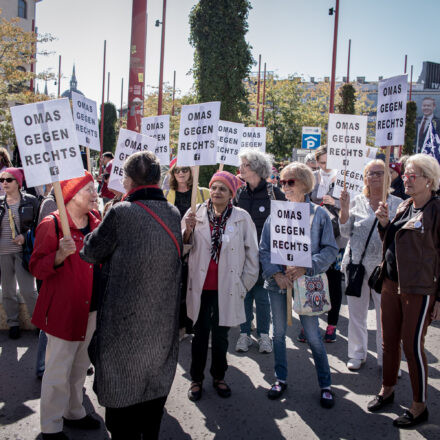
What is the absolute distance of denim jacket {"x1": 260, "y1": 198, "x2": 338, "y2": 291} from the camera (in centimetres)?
415

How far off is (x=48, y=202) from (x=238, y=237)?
2064 mm

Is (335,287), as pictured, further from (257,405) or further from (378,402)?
(257,405)

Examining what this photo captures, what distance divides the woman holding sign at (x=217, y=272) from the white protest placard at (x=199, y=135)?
426 millimetres

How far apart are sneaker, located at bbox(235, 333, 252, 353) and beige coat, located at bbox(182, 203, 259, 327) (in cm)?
133

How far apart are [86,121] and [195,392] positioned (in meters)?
4.24

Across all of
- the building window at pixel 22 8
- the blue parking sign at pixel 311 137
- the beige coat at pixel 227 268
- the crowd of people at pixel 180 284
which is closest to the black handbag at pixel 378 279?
the crowd of people at pixel 180 284

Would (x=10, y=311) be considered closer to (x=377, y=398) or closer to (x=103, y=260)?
(x=103, y=260)

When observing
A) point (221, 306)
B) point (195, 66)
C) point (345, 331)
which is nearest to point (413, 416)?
point (221, 306)

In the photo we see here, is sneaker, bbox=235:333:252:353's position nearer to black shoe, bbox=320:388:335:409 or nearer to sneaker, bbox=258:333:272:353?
sneaker, bbox=258:333:272:353

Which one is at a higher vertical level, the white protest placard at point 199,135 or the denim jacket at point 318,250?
the white protest placard at point 199,135

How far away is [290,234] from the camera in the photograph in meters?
4.16

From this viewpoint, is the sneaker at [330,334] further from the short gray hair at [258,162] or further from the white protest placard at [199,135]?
the white protest placard at [199,135]

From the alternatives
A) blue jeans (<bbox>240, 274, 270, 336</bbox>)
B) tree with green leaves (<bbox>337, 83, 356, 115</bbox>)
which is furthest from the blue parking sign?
tree with green leaves (<bbox>337, 83, 356, 115</bbox>)

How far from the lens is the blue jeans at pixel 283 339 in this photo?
13.7ft
